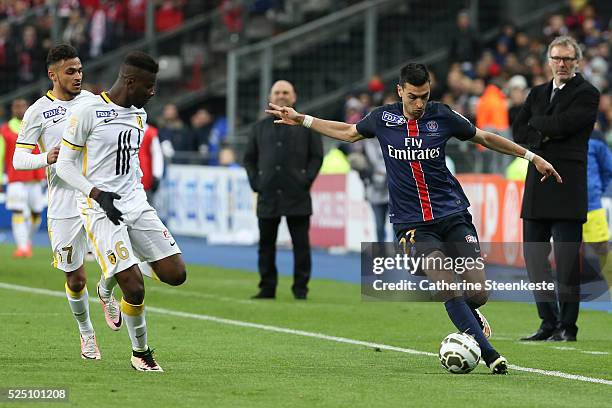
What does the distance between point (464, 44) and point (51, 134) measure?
1819 cm

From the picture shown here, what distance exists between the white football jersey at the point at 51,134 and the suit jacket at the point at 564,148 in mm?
3626

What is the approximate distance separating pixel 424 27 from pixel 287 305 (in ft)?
54.8

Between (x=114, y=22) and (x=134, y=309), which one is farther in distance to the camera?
(x=114, y=22)

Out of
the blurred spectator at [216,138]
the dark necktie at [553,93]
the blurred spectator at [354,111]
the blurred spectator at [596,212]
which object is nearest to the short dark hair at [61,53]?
the dark necktie at [553,93]

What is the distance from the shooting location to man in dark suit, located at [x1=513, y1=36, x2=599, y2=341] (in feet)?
39.4

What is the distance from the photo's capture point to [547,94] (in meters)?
12.3

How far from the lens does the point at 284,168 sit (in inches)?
642

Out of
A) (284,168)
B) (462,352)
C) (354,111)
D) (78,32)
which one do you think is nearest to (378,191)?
(284,168)

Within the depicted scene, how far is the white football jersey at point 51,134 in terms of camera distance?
1109cm

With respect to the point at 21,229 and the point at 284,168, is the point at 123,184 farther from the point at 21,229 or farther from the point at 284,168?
the point at 21,229

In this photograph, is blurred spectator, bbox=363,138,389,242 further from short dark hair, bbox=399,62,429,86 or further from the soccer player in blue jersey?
short dark hair, bbox=399,62,429,86

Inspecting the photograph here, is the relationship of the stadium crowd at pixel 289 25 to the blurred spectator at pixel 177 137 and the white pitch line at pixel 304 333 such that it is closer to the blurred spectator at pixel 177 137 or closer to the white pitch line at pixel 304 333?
the blurred spectator at pixel 177 137

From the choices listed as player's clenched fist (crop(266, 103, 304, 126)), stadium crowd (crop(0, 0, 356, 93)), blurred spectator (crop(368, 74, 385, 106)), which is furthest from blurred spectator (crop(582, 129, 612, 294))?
stadium crowd (crop(0, 0, 356, 93))

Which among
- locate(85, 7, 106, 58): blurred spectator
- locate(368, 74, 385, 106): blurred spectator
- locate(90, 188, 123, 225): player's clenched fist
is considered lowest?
locate(90, 188, 123, 225): player's clenched fist
